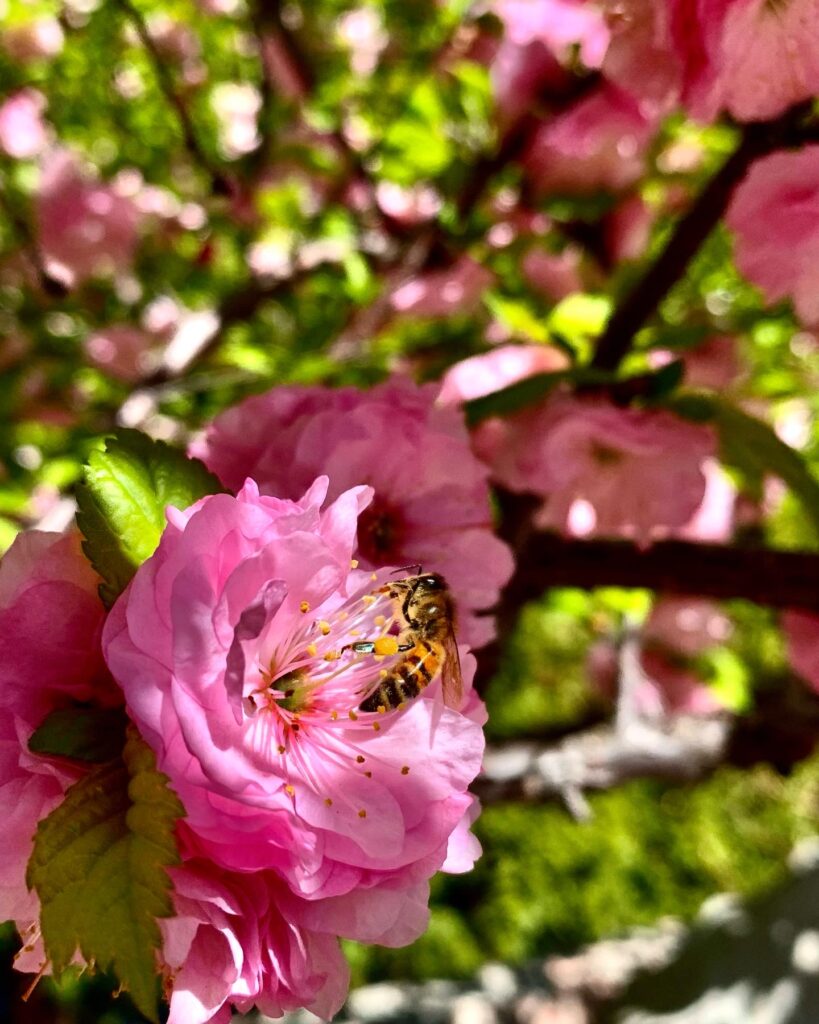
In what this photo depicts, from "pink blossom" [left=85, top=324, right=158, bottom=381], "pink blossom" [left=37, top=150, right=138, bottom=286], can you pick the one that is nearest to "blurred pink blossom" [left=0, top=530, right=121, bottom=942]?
"pink blossom" [left=85, top=324, right=158, bottom=381]

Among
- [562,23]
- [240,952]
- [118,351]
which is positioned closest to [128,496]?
[240,952]

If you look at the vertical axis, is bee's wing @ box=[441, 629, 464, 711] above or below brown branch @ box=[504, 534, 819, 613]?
above

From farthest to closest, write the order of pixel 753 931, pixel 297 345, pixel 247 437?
pixel 753 931 < pixel 297 345 < pixel 247 437

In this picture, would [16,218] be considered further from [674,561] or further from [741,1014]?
[741,1014]

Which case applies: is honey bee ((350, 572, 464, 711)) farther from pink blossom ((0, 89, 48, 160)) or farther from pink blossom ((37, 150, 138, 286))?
pink blossom ((0, 89, 48, 160))

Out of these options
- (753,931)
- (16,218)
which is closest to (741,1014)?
(753,931)

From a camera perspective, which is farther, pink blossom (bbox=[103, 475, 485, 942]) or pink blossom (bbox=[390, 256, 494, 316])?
pink blossom (bbox=[390, 256, 494, 316])

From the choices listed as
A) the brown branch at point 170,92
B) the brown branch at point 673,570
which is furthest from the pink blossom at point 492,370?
the brown branch at point 170,92
